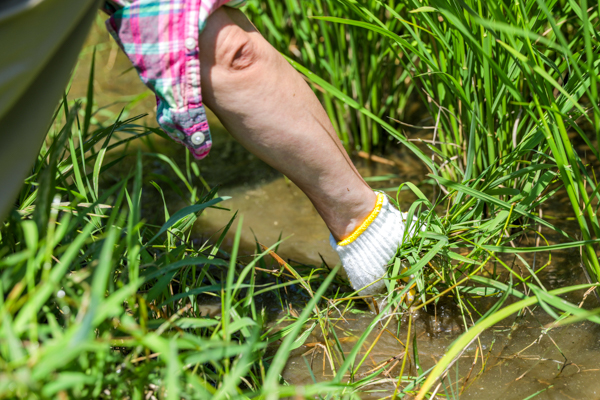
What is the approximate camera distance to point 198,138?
3.06 ft

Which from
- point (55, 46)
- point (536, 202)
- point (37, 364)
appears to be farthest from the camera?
point (536, 202)

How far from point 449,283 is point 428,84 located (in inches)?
20.9

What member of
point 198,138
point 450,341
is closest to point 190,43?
point 198,138

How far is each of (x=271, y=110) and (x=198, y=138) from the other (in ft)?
0.47

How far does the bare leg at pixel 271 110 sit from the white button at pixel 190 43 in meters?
0.04

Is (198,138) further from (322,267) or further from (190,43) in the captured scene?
(322,267)

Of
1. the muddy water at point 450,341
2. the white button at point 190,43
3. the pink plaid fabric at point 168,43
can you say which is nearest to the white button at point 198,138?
the pink plaid fabric at point 168,43

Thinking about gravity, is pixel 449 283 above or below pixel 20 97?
below

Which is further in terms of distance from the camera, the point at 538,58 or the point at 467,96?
the point at 467,96

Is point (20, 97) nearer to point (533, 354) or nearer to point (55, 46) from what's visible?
point (55, 46)

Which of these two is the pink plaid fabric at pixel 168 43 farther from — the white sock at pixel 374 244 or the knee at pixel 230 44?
the white sock at pixel 374 244

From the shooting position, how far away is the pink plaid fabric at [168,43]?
823mm

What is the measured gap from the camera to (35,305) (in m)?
0.57

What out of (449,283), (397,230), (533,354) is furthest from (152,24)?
(533,354)
